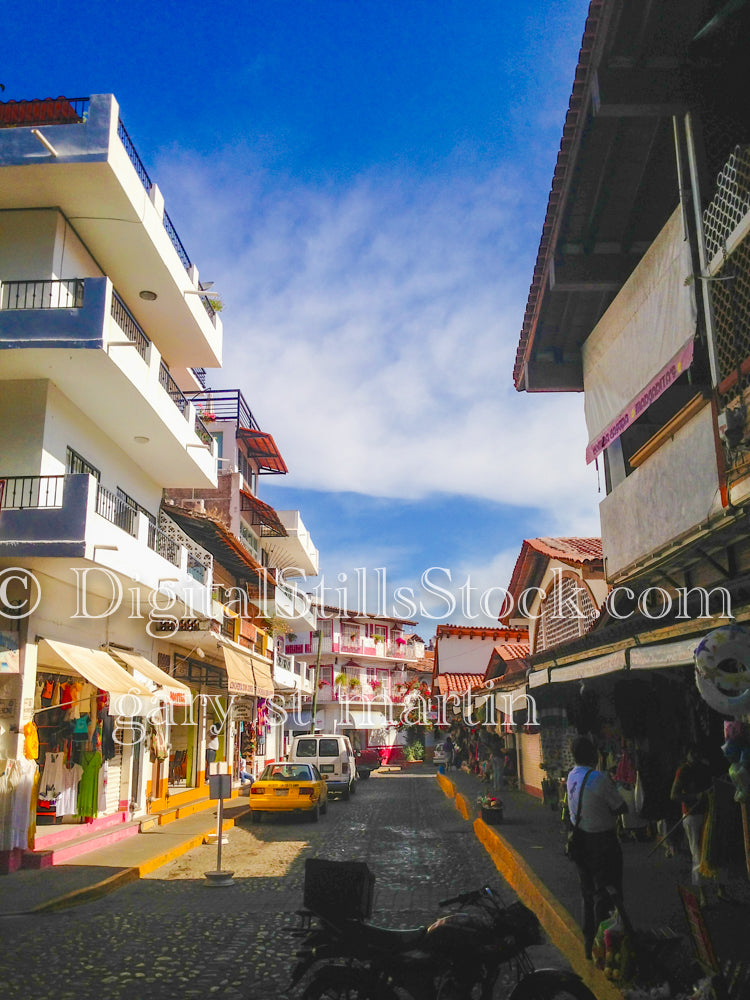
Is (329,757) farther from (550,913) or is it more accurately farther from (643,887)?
(550,913)

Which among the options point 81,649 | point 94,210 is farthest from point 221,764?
point 94,210

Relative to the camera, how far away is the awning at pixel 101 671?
1352 cm

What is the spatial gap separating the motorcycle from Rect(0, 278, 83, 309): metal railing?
1122cm

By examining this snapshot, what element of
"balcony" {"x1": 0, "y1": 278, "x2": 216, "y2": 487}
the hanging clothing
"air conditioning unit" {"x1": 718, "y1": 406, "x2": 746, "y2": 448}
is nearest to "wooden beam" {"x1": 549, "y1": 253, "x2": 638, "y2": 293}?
"air conditioning unit" {"x1": 718, "y1": 406, "x2": 746, "y2": 448}

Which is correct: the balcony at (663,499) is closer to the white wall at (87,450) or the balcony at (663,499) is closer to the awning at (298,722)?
the white wall at (87,450)

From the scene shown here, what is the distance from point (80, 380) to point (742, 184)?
35.4ft

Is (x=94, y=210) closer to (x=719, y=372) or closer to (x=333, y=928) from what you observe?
(x=719, y=372)

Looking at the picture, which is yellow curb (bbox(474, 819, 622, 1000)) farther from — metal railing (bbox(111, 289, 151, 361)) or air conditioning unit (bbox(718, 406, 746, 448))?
metal railing (bbox(111, 289, 151, 361))

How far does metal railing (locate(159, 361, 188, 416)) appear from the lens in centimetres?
1693

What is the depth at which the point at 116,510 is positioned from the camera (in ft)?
52.0

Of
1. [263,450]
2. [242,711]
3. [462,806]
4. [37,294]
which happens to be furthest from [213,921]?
[263,450]

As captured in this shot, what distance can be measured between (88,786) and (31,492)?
6.36 meters

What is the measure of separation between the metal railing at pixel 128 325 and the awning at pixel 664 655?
36.2ft

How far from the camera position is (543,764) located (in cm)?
1948
